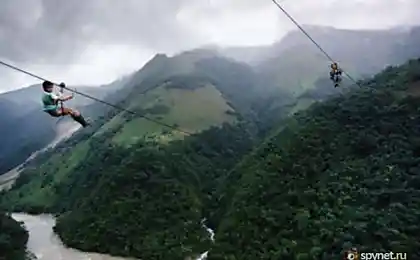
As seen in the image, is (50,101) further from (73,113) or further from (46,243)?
(46,243)

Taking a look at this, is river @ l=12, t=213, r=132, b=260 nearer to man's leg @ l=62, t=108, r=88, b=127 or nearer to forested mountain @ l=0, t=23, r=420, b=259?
forested mountain @ l=0, t=23, r=420, b=259

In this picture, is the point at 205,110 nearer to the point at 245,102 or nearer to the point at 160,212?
the point at 245,102

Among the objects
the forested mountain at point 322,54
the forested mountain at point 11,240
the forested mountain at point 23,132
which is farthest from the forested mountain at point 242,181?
the forested mountain at point 23,132

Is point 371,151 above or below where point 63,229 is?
above

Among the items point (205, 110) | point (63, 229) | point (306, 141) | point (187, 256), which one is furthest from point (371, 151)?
point (205, 110)

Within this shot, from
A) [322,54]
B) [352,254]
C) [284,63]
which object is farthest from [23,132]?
[352,254]

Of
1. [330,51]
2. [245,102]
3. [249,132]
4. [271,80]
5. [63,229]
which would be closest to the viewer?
[63,229]
